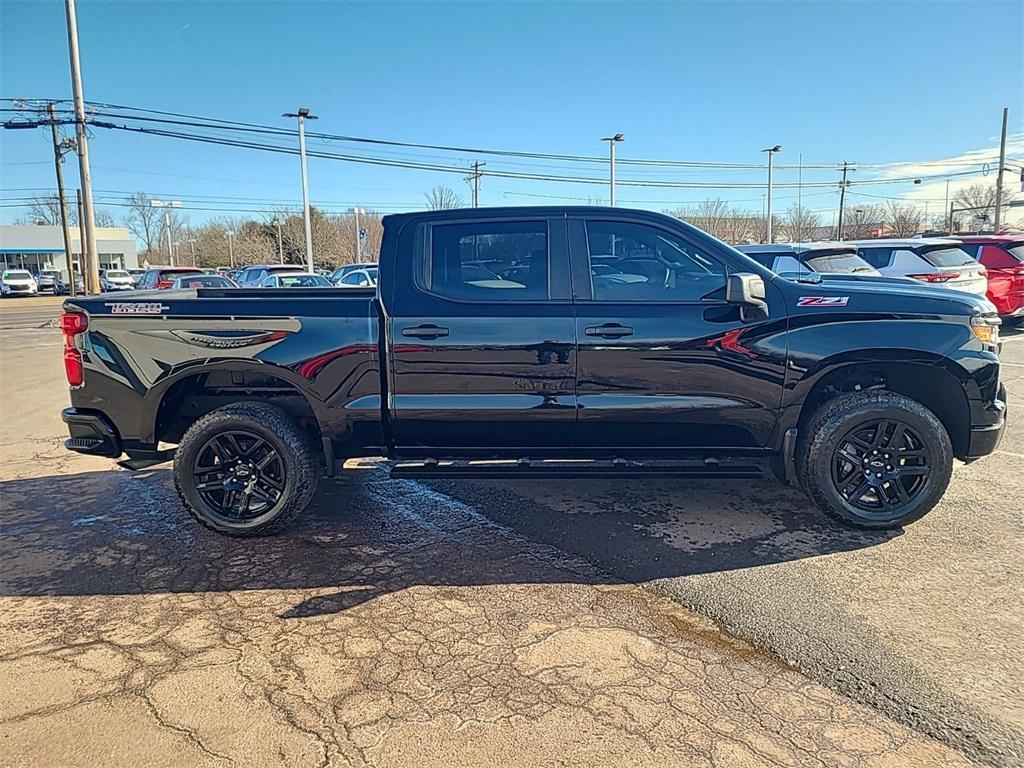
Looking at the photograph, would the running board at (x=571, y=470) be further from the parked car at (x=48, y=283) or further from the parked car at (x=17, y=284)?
the parked car at (x=48, y=283)

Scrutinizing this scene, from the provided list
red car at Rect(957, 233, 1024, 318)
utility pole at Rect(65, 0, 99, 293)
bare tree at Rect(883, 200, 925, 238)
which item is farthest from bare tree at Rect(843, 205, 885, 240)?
utility pole at Rect(65, 0, 99, 293)

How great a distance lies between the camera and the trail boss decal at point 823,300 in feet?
14.0

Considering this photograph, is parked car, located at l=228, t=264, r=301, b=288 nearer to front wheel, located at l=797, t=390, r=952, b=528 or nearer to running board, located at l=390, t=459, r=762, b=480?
running board, located at l=390, t=459, r=762, b=480

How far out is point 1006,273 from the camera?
12742mm

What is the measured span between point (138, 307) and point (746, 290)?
11.8 feet

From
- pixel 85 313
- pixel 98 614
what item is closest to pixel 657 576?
pixel 98 614

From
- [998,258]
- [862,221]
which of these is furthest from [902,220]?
[998,258]

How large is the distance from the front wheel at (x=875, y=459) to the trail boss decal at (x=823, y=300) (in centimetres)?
59

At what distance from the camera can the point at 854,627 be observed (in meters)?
3.27

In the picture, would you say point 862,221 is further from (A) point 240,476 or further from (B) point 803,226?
(A) point 240,476

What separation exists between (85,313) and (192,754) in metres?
2.95

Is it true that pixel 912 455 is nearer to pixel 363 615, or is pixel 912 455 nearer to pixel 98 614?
pixel 363 615

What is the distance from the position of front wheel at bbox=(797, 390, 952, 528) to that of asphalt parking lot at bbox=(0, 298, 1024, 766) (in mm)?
190

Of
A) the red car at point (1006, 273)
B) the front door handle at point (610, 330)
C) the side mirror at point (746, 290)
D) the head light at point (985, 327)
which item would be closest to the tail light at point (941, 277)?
the red car at point (1006, 273)
